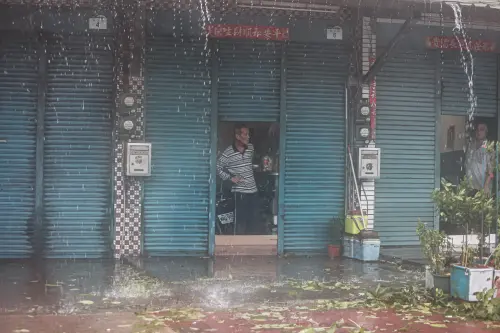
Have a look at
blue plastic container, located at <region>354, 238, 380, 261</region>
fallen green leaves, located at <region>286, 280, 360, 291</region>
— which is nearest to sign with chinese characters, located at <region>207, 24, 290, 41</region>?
blue plastic container, located at <region>354, 238, 380, 261</region>

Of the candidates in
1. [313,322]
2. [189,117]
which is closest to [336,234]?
[189,117]

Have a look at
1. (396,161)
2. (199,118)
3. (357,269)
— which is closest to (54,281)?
(199,118)

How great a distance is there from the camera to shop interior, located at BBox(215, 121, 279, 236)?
11148 millimetres

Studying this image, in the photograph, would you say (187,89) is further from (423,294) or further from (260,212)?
(423,294)

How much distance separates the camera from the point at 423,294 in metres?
7.43

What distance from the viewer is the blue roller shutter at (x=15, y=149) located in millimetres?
10133

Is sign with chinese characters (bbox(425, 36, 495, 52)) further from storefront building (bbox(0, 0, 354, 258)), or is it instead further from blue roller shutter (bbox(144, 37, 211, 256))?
blue roller shutter (bbox(144, 37, 211, 256))

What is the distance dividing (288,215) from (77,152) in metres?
3.89

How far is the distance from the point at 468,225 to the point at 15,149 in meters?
7.26

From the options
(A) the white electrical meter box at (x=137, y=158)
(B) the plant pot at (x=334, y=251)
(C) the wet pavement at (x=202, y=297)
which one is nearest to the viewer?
(C) the wet pavement at (x=202, y=297)

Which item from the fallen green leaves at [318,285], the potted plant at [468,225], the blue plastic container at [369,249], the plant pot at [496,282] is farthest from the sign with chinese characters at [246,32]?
the plant pot at [496,282]

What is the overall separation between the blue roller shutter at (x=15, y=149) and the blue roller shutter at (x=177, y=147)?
199 cm

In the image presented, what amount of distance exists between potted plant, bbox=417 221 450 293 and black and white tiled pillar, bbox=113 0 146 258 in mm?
5060

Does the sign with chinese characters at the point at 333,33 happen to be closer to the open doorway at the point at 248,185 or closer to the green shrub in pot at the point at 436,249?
the open doorway at the point at 248,185
